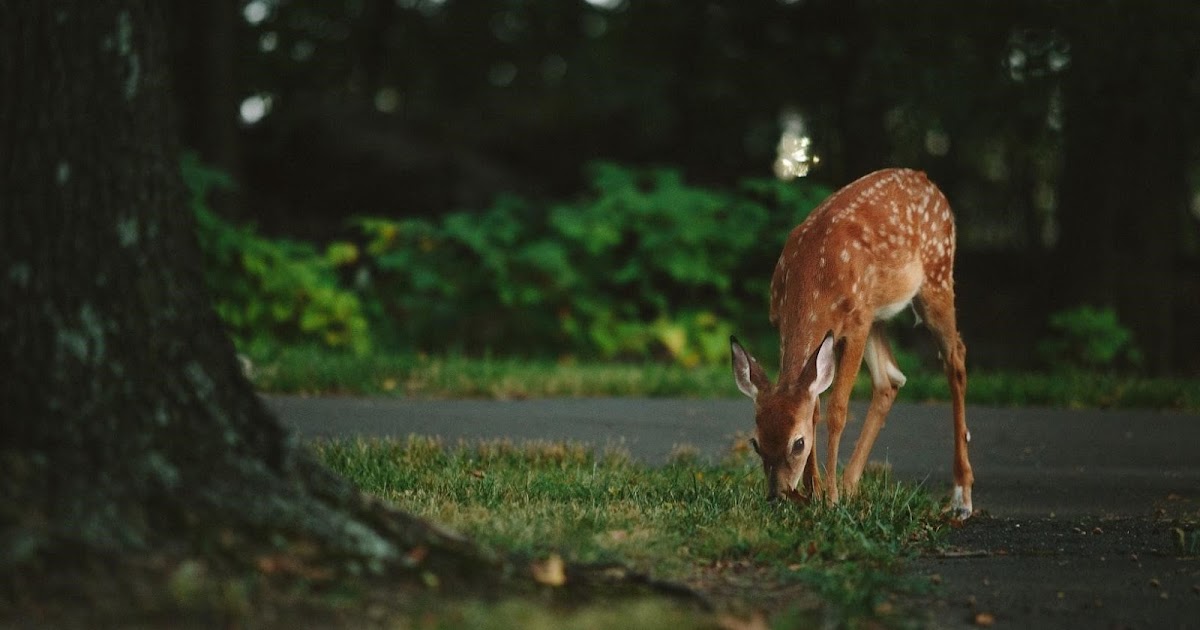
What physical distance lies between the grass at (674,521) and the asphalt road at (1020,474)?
0.93ft

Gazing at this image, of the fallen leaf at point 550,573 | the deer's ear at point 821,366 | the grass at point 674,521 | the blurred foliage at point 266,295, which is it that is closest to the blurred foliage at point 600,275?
the blurred foliage at point 266,295

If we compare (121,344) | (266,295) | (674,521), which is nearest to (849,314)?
(674,521)

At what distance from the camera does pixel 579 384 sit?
1091 cm

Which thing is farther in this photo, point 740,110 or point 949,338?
point 740,110

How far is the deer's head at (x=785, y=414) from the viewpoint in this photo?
20.8ft

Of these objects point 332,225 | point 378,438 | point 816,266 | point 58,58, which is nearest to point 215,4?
point 332,225

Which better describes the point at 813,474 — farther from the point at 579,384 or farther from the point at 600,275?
the point at 600,275

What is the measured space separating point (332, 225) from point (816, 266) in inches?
484

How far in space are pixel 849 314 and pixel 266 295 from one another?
738cm

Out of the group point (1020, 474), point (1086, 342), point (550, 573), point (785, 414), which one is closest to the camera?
point (550, 573)

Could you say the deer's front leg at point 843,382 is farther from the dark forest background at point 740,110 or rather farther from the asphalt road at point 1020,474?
the dark forest background at point 740,110

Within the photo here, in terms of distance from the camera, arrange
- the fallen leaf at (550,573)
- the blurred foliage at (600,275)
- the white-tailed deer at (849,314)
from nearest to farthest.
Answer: the fallen leaf at (550,573)
the white-tailed deer at (849,314)
the blurred foliage at (600,275)

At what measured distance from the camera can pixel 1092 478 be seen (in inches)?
319

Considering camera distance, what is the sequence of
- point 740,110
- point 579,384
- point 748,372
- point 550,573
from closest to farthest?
point 550,573 < point 748,372 < point 579,384 < point 740,110
